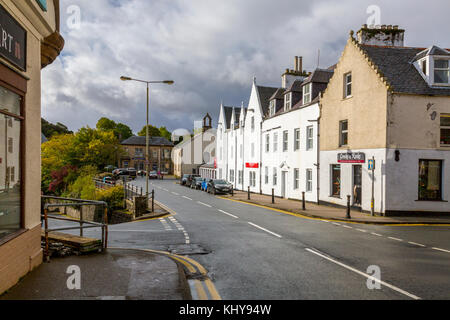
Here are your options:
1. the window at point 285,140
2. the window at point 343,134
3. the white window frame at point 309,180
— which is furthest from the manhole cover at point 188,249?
the window at point 285,140

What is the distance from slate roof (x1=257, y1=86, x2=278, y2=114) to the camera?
36.7m

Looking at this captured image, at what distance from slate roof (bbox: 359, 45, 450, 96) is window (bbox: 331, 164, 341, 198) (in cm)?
630

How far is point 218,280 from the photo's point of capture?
7160 mm

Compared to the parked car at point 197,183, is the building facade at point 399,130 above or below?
above

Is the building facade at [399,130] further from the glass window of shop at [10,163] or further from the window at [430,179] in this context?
the glass window of shop at [10,163]

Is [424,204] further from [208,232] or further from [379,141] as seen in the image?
[208,232]

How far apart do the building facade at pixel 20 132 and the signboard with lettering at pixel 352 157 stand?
55.3 ft

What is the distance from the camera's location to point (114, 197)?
29.3 meters

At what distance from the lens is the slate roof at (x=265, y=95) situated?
121 ft

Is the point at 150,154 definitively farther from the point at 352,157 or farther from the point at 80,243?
the point at 80,243

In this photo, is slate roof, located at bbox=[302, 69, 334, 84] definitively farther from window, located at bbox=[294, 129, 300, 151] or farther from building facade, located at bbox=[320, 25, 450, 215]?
building facade, located at bbox=[320, 25, 450, 215]

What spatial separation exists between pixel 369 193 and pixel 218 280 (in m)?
14.6

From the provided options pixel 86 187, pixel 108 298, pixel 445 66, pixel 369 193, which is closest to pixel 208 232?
pixel 108 298

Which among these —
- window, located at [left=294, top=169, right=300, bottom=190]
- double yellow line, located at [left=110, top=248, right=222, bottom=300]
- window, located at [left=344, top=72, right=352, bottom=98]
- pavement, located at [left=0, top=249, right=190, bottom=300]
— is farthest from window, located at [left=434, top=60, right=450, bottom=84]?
pavement, located at [left=0, top=249, right=190, bottom=300]
